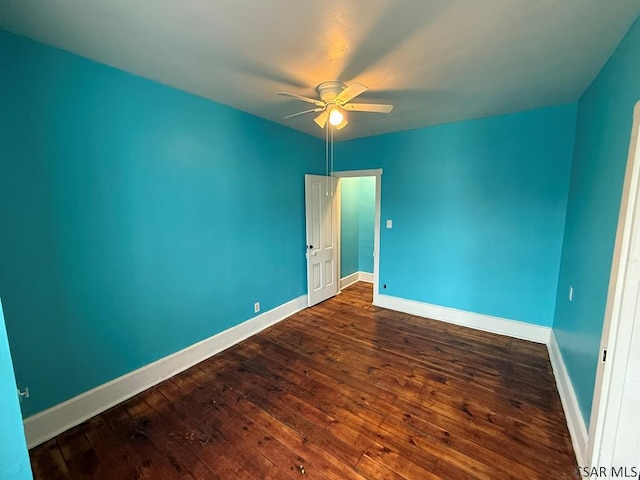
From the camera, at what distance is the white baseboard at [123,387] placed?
1847 mm

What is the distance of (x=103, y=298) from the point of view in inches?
82.7

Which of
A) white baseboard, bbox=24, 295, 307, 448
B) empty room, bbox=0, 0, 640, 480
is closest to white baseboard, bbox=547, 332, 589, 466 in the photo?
empty room, bbox=0, 0, 640, 480

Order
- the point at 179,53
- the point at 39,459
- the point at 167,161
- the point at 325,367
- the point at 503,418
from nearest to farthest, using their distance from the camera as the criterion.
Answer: the point at 39,459
the point at 179,53
the point at 503,418
the point at 167,161
the point at 325,367

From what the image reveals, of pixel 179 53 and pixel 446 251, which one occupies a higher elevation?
pixel 179 53

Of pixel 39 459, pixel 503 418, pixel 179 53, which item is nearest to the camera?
pixel 39 459

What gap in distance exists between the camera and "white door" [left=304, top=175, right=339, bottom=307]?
4.06 meters

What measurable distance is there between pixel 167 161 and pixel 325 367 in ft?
8.14

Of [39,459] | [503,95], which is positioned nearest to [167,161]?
[39,459]

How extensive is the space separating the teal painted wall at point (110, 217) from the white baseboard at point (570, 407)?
9.98 ft

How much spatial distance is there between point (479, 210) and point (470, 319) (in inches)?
56.8

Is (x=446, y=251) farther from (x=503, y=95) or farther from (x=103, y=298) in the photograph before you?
(x=103, y=298)

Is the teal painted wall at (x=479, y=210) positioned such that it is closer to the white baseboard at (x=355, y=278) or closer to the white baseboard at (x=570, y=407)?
the white baseboard at (x=570, y=407)

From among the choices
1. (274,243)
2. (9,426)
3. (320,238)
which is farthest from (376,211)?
(9,426)

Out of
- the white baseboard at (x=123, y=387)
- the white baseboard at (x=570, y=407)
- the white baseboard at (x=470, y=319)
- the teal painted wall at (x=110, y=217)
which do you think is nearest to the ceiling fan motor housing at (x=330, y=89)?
the teal painted wall at (x=110, y=217)
